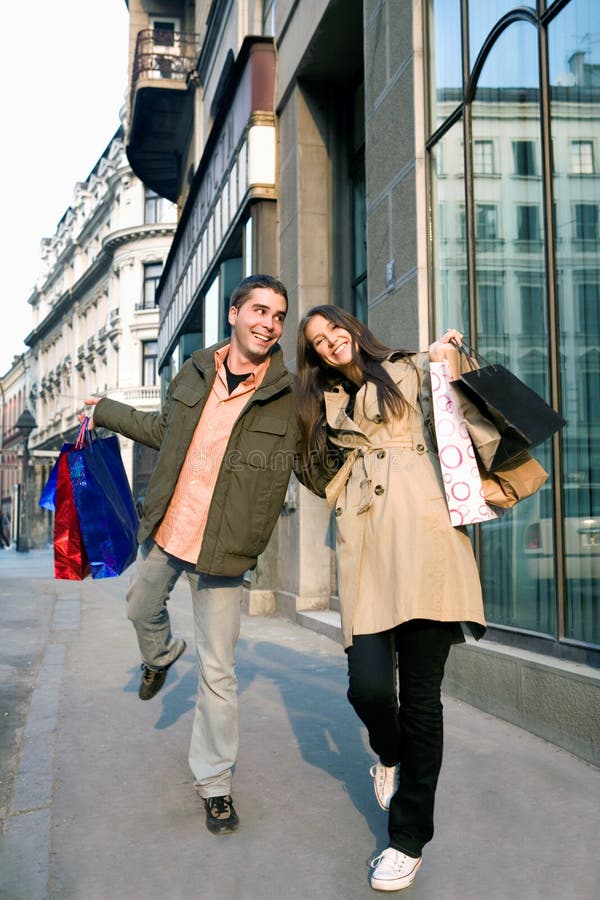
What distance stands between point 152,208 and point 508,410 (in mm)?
45071

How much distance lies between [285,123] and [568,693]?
879 cm

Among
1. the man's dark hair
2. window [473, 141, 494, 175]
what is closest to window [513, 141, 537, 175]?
window [473, 141, 494, 175]

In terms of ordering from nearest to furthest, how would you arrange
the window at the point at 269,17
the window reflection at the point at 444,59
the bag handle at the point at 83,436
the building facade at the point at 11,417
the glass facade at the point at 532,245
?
the bag handle at the point at 83,436 < the glass facade at the point at 532,245 < the window reflection at the point at 444,59 < the window at the point at 269,17 < the building facade at the point at 11,417

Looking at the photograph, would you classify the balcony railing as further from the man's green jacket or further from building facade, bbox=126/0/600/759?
the man's green jacket

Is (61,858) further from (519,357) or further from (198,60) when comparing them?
(198,60)

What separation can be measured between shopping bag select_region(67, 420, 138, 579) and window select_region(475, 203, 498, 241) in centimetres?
309

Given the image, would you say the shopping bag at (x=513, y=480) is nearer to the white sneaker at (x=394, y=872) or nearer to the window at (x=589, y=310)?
the white sneaker at (x=394, y=872)

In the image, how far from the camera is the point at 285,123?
11.7 m

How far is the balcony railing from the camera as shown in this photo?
21656 millimetres

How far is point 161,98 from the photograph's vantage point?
22156 mm

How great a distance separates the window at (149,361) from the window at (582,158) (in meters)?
40.3

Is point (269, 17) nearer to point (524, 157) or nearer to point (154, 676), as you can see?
point (524, 157)

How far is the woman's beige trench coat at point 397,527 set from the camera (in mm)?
3227

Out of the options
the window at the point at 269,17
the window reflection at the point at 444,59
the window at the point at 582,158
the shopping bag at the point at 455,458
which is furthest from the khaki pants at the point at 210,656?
the window at the point at 269,17
